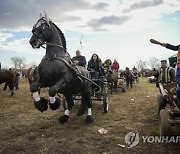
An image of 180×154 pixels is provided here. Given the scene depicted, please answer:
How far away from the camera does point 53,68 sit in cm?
651

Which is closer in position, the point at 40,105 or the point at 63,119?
the point at 40,105

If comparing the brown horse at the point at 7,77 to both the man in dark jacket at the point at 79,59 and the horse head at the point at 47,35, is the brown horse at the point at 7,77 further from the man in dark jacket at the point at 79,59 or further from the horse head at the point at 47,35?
the horse head at the point at 47,35

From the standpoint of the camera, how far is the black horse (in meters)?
6.48

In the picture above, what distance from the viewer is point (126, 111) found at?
10008mm

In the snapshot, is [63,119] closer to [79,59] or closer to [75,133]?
[75,133]

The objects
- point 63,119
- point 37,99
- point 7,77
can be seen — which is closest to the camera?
point 37,99

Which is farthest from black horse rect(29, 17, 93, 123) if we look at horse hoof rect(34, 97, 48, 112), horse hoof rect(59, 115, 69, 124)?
horse hoof rect(59, 115, 69, 124)

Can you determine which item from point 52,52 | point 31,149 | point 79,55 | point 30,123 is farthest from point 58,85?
point 79,55

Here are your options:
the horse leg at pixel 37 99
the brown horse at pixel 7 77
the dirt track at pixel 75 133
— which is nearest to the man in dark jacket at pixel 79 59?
the dirt track at pixel 75 133

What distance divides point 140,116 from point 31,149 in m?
4.43

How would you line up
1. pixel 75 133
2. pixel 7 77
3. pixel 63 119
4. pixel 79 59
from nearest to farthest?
1. pixel 75 133
2. pixel 63 119
3. pixel 79 59
4. pixel 7 77

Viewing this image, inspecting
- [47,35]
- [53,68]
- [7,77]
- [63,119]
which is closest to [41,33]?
[47,35]

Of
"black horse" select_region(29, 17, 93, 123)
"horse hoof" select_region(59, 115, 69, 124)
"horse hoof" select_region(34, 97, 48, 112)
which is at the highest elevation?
"black horse" select_region(29, 17, 93, 123)

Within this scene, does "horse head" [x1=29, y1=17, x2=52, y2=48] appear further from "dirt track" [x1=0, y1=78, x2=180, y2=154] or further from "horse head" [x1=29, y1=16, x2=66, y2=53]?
"dirt track" [x1=0, y1=78, x2=180, y2=154]
